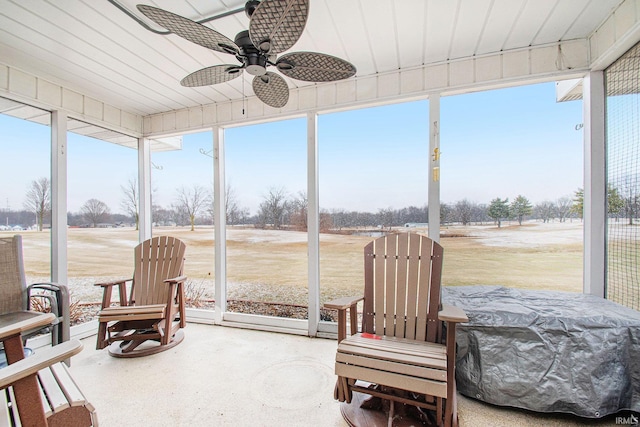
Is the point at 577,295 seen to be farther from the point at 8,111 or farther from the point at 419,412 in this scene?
the point at 8,111

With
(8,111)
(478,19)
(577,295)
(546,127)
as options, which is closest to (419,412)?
(577,295)

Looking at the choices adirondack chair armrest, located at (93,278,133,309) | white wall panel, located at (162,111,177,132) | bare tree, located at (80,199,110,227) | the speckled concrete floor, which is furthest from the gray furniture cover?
bare tree, located at (80,199,110,227)

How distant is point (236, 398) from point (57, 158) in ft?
10.6

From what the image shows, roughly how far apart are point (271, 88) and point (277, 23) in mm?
718

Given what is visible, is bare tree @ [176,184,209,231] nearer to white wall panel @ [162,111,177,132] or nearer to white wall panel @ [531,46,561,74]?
white wall panel @ [162,111,177,132]

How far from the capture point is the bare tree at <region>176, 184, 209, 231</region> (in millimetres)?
3889

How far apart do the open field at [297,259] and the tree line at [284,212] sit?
11cm

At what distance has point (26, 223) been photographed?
2926mm

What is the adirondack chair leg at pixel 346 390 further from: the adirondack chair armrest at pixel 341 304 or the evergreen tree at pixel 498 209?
the evergreen tree at pixel 498 209

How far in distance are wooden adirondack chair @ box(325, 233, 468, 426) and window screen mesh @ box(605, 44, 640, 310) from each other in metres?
1.47

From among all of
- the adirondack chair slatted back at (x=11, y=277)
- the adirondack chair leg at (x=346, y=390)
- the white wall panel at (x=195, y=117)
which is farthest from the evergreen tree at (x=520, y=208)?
the adirondack chair slatted back at (x=11, y=277)

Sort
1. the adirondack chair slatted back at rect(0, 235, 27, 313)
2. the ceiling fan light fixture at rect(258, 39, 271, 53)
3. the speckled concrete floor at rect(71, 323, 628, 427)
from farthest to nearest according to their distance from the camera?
1. the adirondack chair slatted back at rect(0, 235, 27, 313)
2. the speckled concrete floor at rect(71, 323, 628, 427)
3. the ceiling fan light fixture at rect(258, 39, 271, 53)

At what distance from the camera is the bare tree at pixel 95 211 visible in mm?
3490

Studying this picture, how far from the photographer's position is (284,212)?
354 centimetres
